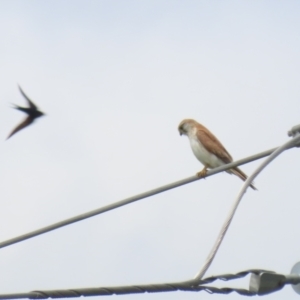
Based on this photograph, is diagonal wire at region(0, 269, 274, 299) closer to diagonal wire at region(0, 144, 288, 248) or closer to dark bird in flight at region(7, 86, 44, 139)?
diagonal wire at region(0, 144, 288, 248)

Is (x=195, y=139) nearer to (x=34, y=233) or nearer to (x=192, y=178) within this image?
(x=192, y=178)

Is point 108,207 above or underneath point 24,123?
underneath

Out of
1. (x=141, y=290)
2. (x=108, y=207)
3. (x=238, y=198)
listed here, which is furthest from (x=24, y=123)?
(x=141, y=290)

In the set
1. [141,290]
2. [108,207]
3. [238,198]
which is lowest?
[141,290]

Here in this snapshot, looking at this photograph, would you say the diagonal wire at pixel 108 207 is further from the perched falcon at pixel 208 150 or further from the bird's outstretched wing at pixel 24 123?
the perched falcon at pixel 208 150

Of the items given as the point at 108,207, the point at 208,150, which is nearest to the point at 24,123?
the point at 208,150

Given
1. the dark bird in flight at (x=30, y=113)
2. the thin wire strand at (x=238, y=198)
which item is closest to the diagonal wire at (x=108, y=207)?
the thin wire strand at (x=238, y=198)

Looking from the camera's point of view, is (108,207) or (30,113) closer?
(108,207)

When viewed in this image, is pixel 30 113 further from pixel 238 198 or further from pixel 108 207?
pixel 238 198

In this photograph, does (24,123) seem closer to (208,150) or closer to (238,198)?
(208,150)

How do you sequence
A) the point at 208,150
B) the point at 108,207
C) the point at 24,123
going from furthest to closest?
the point at 208,150, the point at 24,123, the point at 108,207

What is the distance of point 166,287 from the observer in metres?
Answer: 8.29

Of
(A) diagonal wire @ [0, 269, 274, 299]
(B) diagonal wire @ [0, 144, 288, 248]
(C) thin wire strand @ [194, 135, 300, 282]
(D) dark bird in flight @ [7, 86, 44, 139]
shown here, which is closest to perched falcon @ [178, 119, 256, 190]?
(D) dark bird in flight @ [7, 86, 44, 139]

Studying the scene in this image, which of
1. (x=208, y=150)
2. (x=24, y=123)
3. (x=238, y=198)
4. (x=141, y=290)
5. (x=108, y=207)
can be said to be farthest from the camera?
(x=208, y=150)
